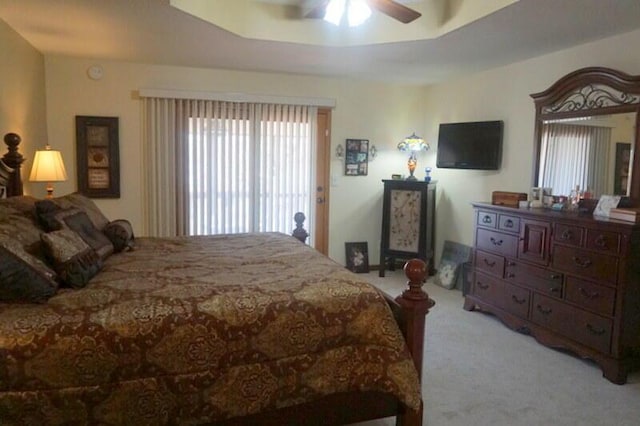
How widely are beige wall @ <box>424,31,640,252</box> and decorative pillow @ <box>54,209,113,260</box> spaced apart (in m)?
3.55

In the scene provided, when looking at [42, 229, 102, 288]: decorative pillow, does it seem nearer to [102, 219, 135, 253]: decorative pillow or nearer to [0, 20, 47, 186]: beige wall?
[102, 219, 135, 253]: decorative pillow

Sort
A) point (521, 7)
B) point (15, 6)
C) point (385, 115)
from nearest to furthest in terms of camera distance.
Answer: point (521, 7) < point (15, 6) < point (385, 115)

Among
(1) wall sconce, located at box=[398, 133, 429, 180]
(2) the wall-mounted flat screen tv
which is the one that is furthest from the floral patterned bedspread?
(1) wall sconce, located at box=[398, 133, 429, 180]

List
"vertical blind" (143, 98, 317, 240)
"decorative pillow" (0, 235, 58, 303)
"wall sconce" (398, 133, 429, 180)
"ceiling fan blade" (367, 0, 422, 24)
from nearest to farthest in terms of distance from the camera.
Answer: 1. "decorative pillow" (0, 235, 58, 303)
2. "ceiling fan blade" (367, 0, 422, 24)
3. "vertical blind" (143, 98, 317, 240)
4. "wall sconce" (398, 133, 429, 180)

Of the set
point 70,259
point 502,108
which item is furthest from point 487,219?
point 70,259

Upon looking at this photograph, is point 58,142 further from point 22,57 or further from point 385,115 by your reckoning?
point 385,115

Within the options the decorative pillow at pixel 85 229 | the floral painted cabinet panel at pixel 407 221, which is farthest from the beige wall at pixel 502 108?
the decorative pillow at pixel 85 229

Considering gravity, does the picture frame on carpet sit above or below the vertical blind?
below

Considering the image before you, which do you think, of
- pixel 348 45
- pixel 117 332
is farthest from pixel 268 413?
pixel 348 45

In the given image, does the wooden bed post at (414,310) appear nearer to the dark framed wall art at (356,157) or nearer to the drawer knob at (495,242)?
the drawer knob at (495,242)

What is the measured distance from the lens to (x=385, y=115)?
5539 mm

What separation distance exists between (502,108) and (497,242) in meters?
1.44

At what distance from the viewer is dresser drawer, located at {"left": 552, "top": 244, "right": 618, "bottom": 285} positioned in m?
2.90

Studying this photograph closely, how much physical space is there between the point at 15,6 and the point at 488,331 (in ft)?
13.8
